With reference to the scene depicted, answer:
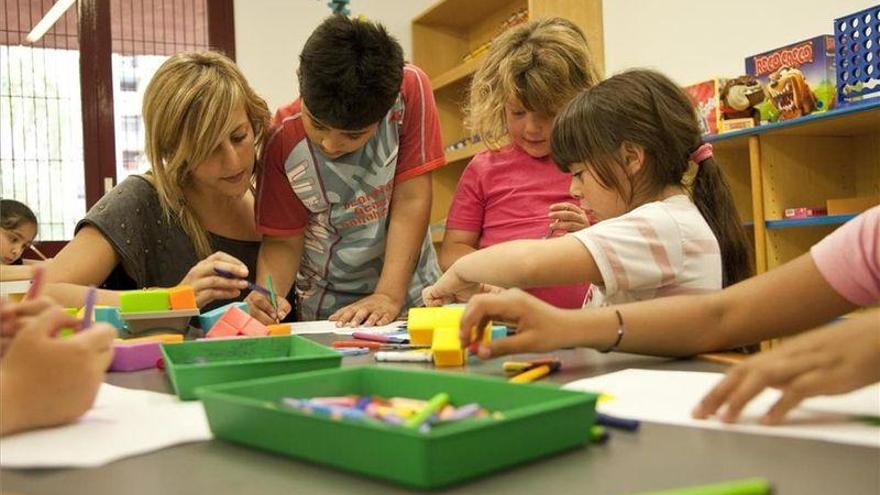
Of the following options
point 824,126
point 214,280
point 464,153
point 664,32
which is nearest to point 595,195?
point 214,280

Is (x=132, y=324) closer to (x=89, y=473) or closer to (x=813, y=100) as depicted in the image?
(x=89, y=473)

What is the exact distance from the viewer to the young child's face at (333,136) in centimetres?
146

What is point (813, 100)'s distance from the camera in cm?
211

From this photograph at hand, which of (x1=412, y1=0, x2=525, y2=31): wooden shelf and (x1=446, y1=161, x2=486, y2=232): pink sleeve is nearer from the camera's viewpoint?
(x1=446, y1=161, x2=486, y2=232): pink sleeve

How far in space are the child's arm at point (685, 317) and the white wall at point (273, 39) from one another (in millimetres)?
3129

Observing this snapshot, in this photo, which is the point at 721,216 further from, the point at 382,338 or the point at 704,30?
the point at 704,30

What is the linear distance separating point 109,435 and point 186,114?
41.3 inches

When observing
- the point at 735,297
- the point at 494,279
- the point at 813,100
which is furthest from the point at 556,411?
the point at 813,100

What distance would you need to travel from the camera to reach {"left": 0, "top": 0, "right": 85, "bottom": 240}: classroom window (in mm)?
3578

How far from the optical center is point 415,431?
1.35 ft

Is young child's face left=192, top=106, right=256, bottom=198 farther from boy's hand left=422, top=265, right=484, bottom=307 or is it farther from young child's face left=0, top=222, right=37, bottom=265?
young child's face left=0, top=222, right=37, bottom=265

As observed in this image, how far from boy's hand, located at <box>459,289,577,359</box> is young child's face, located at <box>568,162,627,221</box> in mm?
469

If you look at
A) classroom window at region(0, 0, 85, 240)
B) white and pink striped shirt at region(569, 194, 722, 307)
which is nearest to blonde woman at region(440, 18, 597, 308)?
white and pink striped shirt at region(569, 194, 722, 307)

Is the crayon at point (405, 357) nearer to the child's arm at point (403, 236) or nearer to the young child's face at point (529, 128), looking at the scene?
the child's arm at point (403, 236)
